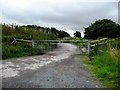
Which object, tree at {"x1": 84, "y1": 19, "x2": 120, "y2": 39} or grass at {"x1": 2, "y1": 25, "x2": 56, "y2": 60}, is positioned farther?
tree at {"x1": 84, "y1": 19, "x2": 120, "y2": 39}

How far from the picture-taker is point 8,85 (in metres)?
7.64

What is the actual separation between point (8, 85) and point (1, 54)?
7.39 m

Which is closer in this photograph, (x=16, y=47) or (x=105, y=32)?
(x=16, y=47)

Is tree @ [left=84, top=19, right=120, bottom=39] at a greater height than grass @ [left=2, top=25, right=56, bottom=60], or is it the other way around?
tree @ [left=84, top=19, right=120, bottom=39]

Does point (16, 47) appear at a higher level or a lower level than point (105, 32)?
lower

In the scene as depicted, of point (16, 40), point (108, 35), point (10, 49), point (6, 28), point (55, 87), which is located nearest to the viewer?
point (55, 87)

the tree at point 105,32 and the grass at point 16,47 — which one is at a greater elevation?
→ the tree at point 105,32

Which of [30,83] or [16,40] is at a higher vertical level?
[16,40]

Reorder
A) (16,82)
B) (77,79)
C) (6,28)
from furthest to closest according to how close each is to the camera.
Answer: (6,28), (77,79), (16,82)

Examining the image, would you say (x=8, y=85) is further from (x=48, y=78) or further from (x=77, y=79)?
(x=77, y=79)

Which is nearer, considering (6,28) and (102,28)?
(6,28)

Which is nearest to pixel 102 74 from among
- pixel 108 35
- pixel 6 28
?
pixel 6 28

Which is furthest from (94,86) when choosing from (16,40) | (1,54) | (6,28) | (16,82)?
(6,28)

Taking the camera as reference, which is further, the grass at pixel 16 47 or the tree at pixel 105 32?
the tree at pixel 105 32
